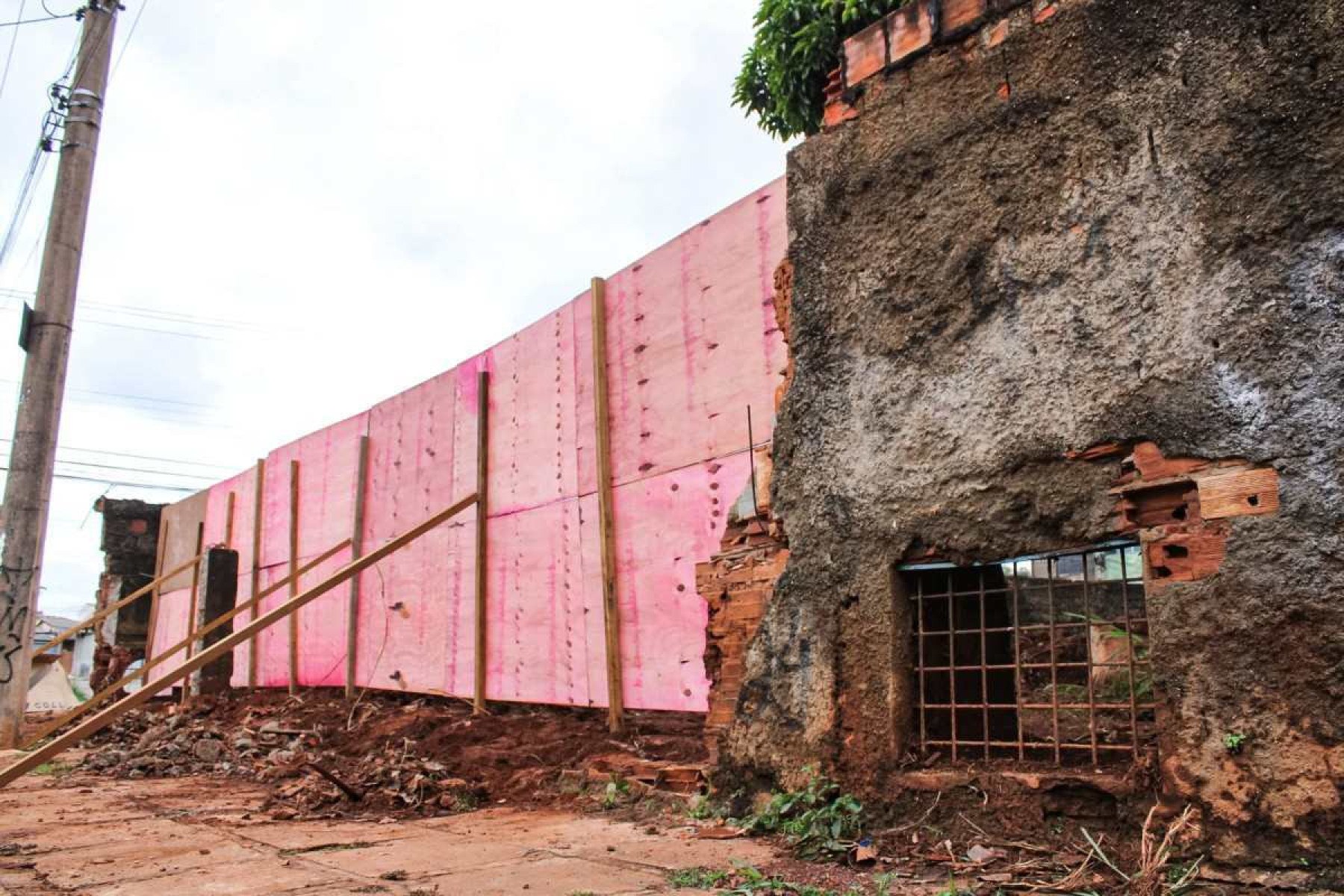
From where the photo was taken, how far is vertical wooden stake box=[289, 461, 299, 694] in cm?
1107

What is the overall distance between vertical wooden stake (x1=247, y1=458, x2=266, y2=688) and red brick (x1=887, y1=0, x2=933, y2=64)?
10375 mm

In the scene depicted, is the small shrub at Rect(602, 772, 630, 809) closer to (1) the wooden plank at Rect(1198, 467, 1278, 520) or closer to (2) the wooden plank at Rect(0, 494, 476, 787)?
(2) the wooden plank at Rect(0, 494, 476, 787)

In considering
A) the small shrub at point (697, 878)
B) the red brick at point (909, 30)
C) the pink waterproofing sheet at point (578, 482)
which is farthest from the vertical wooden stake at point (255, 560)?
the red brick at point (909, 30)

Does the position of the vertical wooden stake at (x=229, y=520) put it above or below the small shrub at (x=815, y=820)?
above

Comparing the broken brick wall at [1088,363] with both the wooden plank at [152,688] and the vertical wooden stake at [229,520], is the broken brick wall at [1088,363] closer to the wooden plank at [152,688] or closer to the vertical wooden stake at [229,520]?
the wooden plank at [152,688]

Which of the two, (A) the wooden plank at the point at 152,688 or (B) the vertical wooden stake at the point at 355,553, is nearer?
(A) the wooden plank at the point at 152,688

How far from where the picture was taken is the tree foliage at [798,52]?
7668 millimetres

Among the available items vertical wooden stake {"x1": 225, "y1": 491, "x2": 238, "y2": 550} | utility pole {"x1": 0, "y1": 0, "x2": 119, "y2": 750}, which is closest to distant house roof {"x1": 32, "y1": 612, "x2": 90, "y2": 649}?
vertical wooden stake {"x1": 225, "y1": 491, "x2": 238, "y2": 550}

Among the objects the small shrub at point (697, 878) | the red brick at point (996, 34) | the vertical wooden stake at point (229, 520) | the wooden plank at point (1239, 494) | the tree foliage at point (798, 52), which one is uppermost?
the tree foliage at point (798, 52)

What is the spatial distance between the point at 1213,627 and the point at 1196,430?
64 cm

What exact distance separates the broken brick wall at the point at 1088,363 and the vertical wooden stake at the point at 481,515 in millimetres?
3862

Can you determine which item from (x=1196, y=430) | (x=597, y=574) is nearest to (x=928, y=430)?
(x=1196, y=430)

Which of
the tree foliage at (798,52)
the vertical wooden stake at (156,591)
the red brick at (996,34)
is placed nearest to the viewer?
the red brick at (996,34)

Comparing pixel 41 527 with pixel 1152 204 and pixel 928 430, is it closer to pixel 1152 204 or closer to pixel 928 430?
pixel 928 430
